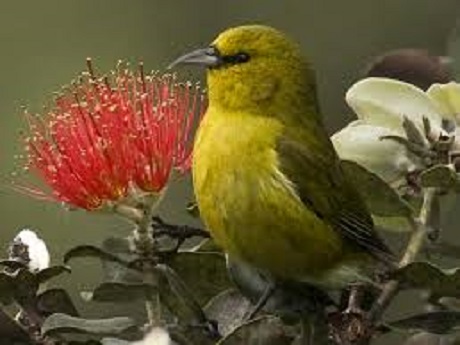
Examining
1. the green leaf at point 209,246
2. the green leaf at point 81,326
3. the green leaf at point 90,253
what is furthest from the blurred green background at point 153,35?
the green leaf at point 81,326

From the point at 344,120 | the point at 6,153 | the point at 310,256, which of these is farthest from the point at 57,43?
the point at 310,256

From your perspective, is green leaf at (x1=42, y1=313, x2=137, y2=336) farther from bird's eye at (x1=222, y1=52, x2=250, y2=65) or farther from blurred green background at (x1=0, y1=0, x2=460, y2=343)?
blurred green background at (x1=0, y1=0, x2=460, y2=343)

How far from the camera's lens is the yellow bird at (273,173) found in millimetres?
2498

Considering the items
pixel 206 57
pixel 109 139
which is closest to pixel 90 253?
pixel 109 139

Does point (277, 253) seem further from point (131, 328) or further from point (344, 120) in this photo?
point (344, 120)

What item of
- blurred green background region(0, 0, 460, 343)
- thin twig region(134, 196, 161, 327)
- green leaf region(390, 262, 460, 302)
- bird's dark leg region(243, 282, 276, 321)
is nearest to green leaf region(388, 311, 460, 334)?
green leaf region(390, 262, 460, 302)

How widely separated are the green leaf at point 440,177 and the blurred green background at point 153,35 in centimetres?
247

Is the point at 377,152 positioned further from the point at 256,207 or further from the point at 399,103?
the point at 256,207

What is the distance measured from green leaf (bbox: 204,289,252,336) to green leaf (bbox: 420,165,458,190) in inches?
8.7

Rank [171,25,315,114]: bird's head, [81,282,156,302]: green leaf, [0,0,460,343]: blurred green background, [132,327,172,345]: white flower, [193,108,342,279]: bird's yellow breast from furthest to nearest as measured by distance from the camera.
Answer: [0,0,460,343]: blurred green background → [171,25,315,114]: bird's head → [193,108,342,279]: bird's yellow breast → [81,282,156,302]: green leaf → [132,327,172,345]: white flower

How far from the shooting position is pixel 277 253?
249 cm

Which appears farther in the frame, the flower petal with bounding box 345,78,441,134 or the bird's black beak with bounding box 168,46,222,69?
the bird's black beak with bounding box 168,46,222,69

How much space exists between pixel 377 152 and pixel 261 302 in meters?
0.21

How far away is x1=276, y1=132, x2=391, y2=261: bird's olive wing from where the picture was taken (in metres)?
2.51
